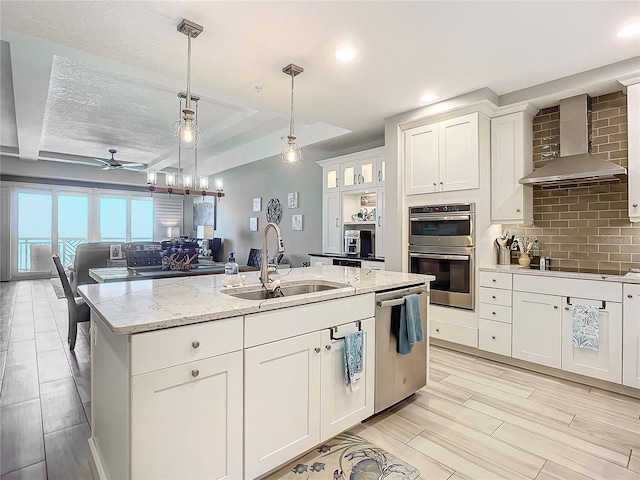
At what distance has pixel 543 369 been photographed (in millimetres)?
3074

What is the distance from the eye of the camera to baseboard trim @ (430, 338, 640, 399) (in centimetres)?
269

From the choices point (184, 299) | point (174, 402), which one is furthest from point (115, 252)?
point (174, 402)

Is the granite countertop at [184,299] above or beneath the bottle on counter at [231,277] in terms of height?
beneath

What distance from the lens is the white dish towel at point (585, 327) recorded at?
274 cm

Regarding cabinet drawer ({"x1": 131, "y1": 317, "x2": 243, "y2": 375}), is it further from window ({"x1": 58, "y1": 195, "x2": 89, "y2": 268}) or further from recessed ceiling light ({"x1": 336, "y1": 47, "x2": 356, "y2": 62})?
window ({"x1": 58, "y1": 195, "x2": 89, "y2": 268})

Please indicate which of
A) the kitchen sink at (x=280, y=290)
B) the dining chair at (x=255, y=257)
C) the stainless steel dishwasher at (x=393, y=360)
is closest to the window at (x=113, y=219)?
the dining chair at (x=255, y=257)

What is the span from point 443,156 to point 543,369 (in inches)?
89.9

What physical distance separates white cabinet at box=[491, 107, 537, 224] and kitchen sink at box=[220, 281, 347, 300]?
212 centimetres

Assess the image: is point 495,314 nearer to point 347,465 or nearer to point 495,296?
point 495,296

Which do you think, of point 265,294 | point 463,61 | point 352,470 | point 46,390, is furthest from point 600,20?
point 46,390

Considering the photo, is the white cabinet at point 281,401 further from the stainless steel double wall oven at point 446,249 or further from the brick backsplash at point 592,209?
the brick backsplash at point 592,209

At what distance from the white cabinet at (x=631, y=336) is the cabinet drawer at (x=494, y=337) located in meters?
0.83

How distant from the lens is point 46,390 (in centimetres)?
267

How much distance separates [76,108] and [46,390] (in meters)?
4.18
